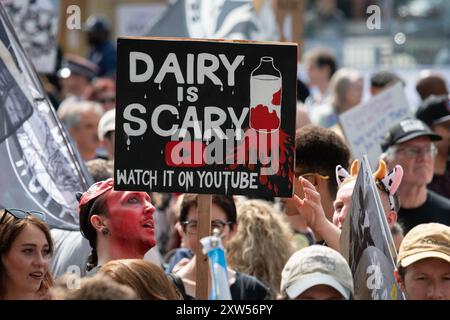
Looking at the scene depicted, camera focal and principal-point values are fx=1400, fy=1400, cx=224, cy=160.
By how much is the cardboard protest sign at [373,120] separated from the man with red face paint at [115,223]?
3284 mm

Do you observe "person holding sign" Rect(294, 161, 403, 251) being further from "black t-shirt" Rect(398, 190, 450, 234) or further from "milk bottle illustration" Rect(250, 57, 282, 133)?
"black t-shirt" Rect(398, 190, 450, 234)

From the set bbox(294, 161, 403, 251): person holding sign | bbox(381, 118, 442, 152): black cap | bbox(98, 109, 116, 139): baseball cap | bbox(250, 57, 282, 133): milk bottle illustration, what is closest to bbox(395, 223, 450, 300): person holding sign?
bbox(294, 161, 403, 251): person holding sign

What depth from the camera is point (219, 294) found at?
4.25 meters

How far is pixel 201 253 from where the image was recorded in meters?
5.49

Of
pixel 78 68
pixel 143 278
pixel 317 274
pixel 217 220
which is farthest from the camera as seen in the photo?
pixel 78 68

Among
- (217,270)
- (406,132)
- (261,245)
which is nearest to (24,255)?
(217,270)

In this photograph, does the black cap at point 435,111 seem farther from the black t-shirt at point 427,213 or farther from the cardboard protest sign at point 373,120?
the black t-shirt at point 427,213

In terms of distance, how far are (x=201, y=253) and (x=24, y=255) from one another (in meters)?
0.73

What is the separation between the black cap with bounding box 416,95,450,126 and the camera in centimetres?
964

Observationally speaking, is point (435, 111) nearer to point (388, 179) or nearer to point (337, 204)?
point (388, 179)

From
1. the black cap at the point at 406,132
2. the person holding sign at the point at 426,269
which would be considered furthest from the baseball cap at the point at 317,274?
the black cap at the point at 406,132

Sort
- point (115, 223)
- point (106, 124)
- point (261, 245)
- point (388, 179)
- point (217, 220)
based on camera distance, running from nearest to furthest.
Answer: point (115, 223)
point (388, 179)
point (217, 220)
point (261, 245)
point (106, 124)

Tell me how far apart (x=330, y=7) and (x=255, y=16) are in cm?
1556

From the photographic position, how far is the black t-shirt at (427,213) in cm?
791
